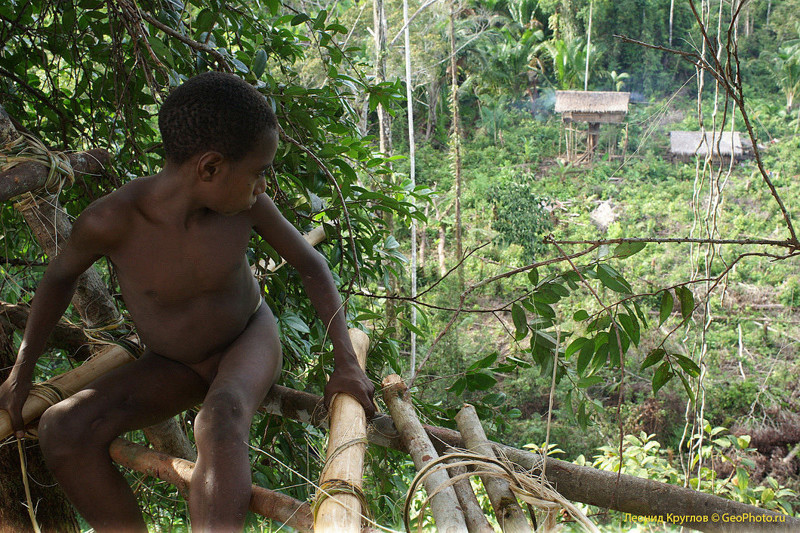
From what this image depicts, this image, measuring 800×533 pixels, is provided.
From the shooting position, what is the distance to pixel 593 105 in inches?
477

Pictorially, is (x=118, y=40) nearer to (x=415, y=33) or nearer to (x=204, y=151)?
(x=204, y=151)

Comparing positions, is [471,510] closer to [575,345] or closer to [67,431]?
[575,345]

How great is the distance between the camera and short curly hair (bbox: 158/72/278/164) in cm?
112

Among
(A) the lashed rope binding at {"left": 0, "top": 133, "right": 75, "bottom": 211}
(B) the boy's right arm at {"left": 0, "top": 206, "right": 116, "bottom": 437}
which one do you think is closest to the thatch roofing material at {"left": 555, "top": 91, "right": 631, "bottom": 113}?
(A) the lashed rope binding at {"left": 0, "top": 133, "right": 75, "bottom": 211}

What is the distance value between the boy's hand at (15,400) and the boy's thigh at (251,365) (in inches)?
15.1

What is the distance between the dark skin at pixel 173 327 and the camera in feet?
3.78

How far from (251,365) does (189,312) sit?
7.0 inches

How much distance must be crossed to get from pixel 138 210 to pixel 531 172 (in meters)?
11.2

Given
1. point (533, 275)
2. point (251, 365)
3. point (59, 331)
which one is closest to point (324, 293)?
point (251, 365)

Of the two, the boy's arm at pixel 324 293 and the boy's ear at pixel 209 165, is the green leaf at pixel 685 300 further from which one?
the boy's ear at pixel 209 165

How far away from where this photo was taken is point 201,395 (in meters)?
1.35

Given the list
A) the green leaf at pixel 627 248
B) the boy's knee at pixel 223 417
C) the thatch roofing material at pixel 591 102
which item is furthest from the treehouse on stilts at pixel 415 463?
the thatch roofing material at pixel 591 102

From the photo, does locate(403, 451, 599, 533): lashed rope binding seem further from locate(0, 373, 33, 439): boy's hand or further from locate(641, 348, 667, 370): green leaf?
locate(0, 373, 33, 439): boy's hand

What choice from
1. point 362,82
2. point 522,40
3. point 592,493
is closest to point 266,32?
point 362,82
